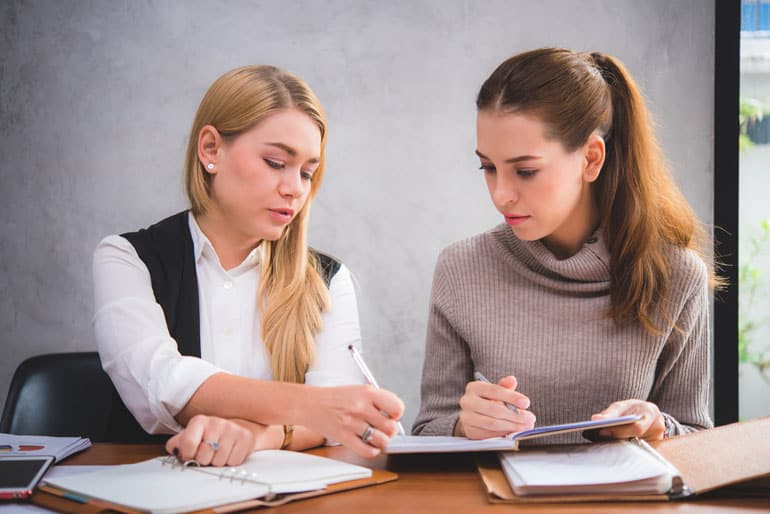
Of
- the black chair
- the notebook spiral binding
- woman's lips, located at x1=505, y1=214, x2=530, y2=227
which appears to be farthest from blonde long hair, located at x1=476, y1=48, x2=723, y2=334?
the black chair

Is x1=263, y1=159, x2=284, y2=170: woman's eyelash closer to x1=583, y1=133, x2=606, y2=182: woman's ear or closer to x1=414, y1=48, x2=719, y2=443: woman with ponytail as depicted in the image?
x1=414, y1=48, x2=719, y2=443: woman with ponytail

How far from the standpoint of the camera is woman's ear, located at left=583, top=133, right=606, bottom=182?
147 cm

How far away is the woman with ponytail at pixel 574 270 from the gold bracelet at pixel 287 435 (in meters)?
0.29

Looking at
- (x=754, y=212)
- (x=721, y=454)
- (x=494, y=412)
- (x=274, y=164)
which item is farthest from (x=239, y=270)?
(x=754, y=212)

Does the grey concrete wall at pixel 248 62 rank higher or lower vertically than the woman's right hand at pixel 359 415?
higher

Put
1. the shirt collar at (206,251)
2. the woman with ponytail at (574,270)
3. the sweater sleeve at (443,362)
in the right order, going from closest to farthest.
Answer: the woman with ponytail at (574,270) < the sweater sleeve at (443,362) < the shirt collar at (206,251)

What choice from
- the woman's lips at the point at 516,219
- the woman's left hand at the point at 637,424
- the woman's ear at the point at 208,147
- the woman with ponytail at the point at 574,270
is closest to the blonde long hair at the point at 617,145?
the woman with ponytail at the point at 574,270

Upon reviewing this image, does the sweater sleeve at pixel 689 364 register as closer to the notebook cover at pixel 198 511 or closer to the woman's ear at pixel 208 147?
the notebook cover at pixel 198 511

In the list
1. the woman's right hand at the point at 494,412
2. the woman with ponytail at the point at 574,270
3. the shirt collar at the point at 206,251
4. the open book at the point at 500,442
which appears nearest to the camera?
the open book at the point at 500,442

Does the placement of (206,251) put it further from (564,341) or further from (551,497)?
(551,497)

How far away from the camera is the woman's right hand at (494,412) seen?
3.72 ft

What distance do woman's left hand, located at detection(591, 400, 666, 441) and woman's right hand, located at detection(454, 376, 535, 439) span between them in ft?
0.37

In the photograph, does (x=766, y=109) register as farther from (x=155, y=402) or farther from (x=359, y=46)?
(x=155, y=402)

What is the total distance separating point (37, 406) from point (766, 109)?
7.24 feet
